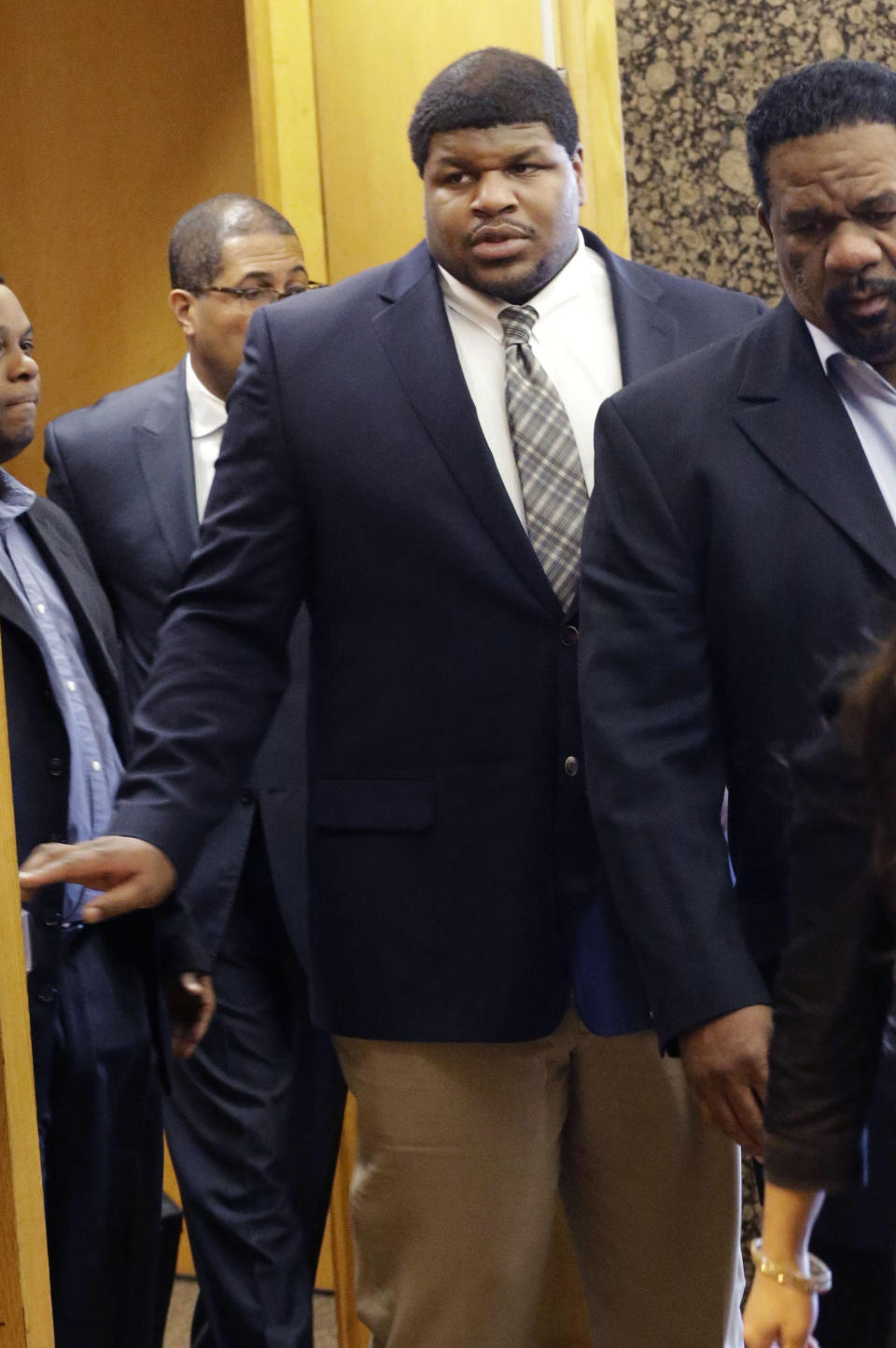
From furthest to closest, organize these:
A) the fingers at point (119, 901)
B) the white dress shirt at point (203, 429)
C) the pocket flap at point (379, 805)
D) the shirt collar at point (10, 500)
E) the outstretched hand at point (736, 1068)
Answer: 1. the white dress shirt at point (203, 429)
2. the shirt collar at point (10, 500)
3. the pocket flap at point (379, 805)
4. the fingers at point (119, 901)
5. the outstretched hand at point (736, 1068)

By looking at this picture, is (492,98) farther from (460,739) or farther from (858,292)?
(460,739)

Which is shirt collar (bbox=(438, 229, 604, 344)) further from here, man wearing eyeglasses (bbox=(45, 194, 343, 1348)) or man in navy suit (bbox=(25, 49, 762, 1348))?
man wearing eyeglasses (bbox=(45, 194, 343, 1348))

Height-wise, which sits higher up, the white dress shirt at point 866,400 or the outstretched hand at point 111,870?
the white dress shirt at point 866,400

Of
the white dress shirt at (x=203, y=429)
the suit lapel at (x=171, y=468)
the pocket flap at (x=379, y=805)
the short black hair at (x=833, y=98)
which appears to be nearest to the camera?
the short black hair at (x=833, y=98)

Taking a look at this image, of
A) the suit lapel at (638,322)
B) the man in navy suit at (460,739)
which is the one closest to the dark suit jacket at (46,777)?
the man in navy suit at (460,739)

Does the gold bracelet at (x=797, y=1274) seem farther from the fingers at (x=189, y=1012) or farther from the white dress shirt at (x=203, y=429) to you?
the white dress shirt at (x=203, y=429)

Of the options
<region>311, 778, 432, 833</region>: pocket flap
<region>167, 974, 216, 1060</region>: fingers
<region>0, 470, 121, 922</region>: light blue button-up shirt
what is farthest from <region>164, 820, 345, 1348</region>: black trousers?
<region>311, 778, 432, 833</region>: pocket flap

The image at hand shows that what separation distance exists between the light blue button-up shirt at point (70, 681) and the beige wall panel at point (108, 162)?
1.78 m

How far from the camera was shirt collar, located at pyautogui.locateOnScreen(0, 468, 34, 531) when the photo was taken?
8.38 feet

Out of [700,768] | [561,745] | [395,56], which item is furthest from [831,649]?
[395,56]

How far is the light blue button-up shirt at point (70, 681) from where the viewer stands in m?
2.44

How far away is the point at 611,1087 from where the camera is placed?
86.6 inches

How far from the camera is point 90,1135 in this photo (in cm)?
240

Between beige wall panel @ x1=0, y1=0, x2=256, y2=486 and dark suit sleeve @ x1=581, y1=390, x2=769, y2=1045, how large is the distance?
8.02 feet
